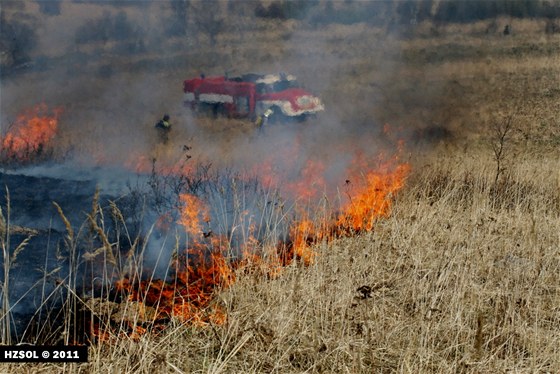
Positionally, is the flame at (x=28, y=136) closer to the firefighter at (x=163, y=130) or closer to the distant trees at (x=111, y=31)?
the firefighter at (x=163, y=130)

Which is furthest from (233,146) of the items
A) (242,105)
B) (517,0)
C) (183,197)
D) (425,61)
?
(517,0)

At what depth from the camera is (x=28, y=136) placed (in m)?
13.7

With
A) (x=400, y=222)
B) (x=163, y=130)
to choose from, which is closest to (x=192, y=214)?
(x=400, y=222)

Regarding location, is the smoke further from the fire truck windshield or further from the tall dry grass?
the tall dry grass

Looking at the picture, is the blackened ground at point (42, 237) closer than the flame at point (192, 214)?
Yes

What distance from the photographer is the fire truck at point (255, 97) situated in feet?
43.9

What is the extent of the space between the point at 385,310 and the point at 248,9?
1038 inches

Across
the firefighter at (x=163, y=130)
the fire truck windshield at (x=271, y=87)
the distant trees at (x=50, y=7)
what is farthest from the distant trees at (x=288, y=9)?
the fire truck windshield at (x=271, y=87)

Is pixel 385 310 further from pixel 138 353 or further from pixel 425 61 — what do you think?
pixel 425 61

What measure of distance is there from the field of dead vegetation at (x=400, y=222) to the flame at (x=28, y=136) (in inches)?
23.9

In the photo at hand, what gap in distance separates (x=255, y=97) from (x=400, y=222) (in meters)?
6.96

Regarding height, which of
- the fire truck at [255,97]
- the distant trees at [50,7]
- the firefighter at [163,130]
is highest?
the distant trees at [50,7]

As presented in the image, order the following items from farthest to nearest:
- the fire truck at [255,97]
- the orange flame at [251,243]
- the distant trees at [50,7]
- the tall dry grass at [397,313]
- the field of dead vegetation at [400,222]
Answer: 1. the distant trees at [50,7]
2. the fire truck at [255,97]
3. the orange flame at [251,243]
4. the field of dead vegetation at [400,222]
5. the tall dry grass at [397,313]

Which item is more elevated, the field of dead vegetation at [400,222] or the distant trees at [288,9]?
the distant trees at [288,9]
